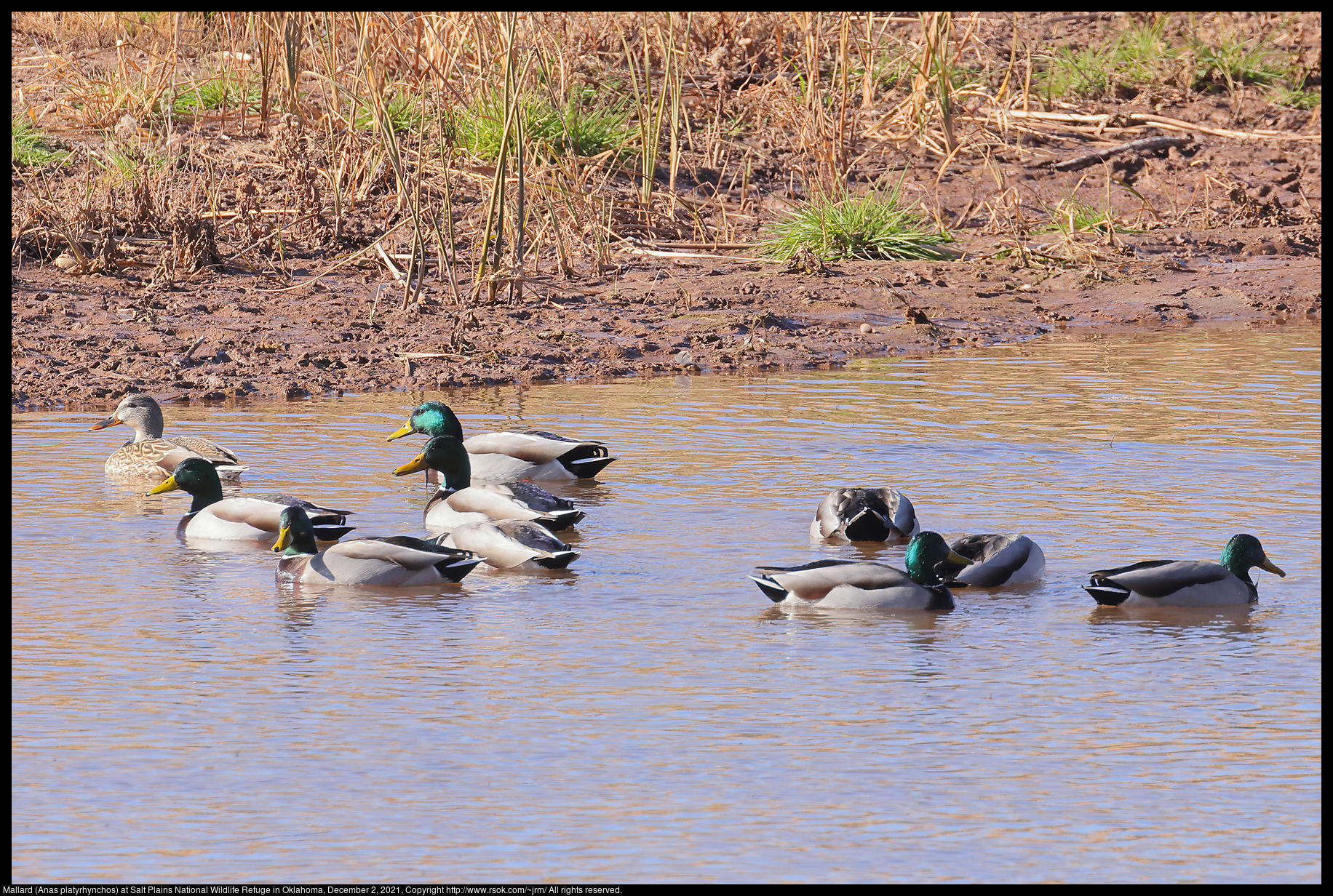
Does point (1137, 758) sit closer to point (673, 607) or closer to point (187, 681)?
point (673, 607)

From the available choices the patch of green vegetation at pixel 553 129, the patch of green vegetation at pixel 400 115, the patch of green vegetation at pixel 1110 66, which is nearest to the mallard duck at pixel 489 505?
the patch of green vegetation at pixel 553 129

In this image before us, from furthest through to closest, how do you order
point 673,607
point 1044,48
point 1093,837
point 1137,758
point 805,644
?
point 1044,48 → point 673,607 → point 805,644 → point 1137,758 → point 1093,837

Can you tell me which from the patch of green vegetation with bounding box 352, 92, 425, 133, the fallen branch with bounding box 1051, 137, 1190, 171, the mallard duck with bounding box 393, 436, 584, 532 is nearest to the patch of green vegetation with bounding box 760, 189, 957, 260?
the fallen branch with bounding box 1051, 137, 1190, 171

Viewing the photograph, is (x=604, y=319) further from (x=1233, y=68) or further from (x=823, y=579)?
(x=1233, y=68)

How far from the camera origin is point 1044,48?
1908 centimetres

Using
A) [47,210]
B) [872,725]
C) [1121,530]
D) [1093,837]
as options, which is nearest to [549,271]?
[47,210]

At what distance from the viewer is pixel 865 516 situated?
7379 mm

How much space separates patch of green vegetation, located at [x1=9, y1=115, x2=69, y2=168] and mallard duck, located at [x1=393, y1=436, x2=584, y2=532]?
7.35 metres

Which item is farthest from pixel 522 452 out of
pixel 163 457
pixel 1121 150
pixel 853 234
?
pixel 1121 150

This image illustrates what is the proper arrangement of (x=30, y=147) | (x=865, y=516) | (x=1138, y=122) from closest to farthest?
(x=865, y=516) < (x=30, y=147) < (x=1138, y=122)

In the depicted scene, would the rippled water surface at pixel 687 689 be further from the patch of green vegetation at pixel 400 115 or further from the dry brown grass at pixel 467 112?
the patch of green vegetation at pixel 400 115

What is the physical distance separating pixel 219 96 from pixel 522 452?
8471 mm

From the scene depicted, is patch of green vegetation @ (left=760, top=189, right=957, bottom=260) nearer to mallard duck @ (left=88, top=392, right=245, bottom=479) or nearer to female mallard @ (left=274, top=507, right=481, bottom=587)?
mallard duck @ (left=88, top=392, right=245, bottom=479)
